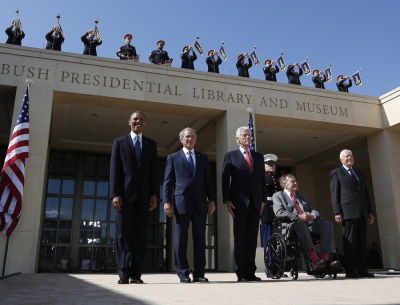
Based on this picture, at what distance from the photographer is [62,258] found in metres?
12.1

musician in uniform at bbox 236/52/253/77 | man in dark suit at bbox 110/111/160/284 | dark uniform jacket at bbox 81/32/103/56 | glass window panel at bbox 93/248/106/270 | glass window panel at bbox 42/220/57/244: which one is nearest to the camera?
man in dark suit at bbox 110/111/160/284

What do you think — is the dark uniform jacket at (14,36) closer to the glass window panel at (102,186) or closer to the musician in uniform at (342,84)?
the glass window panel at (102,186)

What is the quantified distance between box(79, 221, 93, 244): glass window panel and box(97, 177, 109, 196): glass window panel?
41.4 inches

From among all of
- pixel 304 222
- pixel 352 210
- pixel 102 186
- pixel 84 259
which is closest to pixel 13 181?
pixel 304 222

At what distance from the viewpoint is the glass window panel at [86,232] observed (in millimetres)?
12539

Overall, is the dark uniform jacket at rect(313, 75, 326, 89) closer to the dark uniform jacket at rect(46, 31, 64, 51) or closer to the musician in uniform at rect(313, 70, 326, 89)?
the musician in uniform at rect(313, 70, 326, 89)

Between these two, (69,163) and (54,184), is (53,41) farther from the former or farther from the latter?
(54,184)

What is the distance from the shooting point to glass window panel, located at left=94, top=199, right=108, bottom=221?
1297 cm

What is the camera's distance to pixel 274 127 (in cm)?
1137

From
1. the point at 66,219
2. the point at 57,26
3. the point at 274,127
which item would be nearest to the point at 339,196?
the point at 274,127

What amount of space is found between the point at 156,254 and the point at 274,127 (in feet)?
19.0

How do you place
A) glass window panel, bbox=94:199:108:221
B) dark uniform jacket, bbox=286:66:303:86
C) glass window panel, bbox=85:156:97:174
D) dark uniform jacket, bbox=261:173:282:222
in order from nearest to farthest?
dark uniform jacket, bbox=261:173:282:222, dark uniform jacket, bbox=286:66:303:86, glass window panel, bbox=94:199:108:221, glass window panel, bbox=85:156:97:174

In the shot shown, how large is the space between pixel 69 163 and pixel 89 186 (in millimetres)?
1015

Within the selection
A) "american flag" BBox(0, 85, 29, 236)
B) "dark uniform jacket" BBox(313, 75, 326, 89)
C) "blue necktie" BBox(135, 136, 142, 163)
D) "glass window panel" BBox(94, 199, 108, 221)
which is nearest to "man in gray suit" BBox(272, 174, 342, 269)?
"blue necktie" BBox(135, 136, 142, 163)
